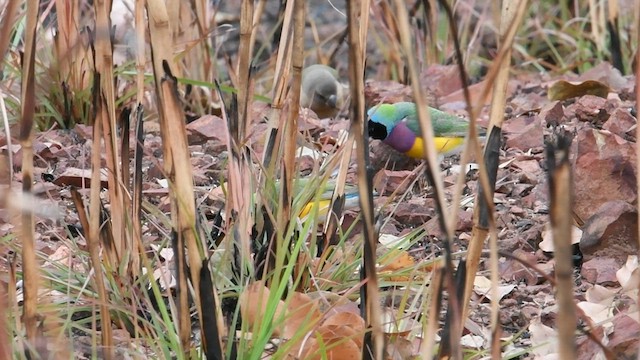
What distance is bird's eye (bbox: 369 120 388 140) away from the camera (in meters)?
3.26

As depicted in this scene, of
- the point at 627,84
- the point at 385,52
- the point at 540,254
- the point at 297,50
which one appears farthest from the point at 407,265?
the point at 385,52

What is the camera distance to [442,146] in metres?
3.09

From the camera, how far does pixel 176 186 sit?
1.25 metres

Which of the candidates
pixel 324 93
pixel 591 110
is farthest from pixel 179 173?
pixel 324 93

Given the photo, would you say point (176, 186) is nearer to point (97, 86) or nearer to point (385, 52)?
point (97, 86)

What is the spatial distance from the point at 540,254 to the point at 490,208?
1.06m

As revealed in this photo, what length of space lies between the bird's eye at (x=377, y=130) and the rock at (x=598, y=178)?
3.56ft

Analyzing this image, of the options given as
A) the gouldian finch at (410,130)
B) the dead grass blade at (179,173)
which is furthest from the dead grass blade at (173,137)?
the gouldian finch at (410,130)

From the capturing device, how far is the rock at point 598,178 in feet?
7.13

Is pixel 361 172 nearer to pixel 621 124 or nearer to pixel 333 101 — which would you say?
pixel 621 124

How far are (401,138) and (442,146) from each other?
0.17 meters

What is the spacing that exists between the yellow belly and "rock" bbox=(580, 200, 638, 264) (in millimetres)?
974

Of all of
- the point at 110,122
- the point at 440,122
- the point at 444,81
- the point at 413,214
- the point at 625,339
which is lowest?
the point at 625,339

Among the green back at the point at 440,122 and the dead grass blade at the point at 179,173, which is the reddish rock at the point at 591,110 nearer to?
the green back at the point at 440,122
